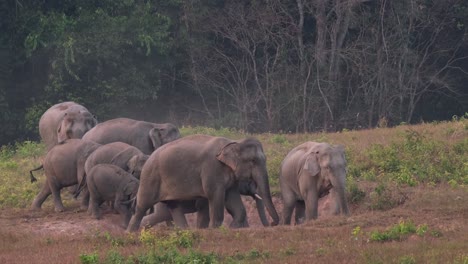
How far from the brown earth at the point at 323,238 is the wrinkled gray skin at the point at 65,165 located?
1685 mm

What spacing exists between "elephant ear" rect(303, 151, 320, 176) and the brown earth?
3.78 ft

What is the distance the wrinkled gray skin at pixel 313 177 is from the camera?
1659cm

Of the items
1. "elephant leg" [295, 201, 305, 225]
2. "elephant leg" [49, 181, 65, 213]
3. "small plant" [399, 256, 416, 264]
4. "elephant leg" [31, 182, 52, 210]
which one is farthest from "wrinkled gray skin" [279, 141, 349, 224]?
"elephant leg" [31, 182, 52, 210]

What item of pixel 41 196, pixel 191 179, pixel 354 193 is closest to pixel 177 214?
pixel 191 179

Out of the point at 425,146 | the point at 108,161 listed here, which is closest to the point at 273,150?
the point at 425,146

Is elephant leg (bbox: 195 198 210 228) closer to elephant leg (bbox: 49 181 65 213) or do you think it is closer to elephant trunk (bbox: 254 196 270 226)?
elephant trunk (bbox: 254 196 270 226)

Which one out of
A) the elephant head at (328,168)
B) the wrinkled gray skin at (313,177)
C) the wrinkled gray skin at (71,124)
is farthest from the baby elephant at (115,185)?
the wrinkled gray skin at (71,124)

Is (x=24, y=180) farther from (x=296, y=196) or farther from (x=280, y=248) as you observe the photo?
(x=280, y=248)

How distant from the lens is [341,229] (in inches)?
572

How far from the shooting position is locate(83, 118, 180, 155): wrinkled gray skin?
66.8ft

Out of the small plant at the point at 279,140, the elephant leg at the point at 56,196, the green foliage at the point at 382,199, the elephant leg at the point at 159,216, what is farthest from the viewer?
the small plant at the point at 279,140

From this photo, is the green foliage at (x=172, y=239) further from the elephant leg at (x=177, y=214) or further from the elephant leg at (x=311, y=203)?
the elephant leg at (x=311, y=203)

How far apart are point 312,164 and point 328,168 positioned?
34 centimetres

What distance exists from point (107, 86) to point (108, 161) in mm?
16260
